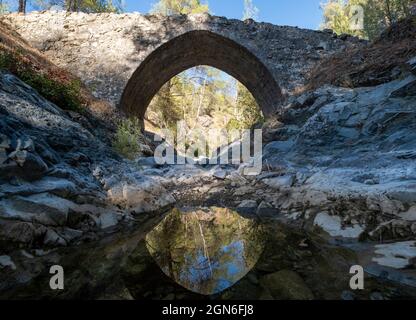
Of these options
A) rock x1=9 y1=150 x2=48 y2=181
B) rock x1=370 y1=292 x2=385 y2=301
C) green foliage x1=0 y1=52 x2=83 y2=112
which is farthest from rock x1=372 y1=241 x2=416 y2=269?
green foliage x1=0 y1=52 x2=83 y2=112

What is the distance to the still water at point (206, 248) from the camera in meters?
2.63

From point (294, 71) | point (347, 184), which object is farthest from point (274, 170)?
point (294, 71)

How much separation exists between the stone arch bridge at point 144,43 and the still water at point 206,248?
10.2 metres

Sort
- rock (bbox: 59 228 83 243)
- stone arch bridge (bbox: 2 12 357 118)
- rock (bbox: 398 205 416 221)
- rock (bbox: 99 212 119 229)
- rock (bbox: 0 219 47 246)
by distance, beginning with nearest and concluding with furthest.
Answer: rock (bbox: 0 219 47 246) < rock (bbox: 398 205 416 221) < rock (bbox: 59 228 83 243) < rock (bbox: 99 212 119 229) < stone arch bridge (bbox: 2 12 357 118)

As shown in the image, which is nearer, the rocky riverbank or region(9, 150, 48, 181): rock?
the rocky riverbank

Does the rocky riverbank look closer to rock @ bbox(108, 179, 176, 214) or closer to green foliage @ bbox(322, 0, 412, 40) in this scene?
rock @ bbox(108, 179, 176, 214)

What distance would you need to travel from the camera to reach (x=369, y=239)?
11.3ft

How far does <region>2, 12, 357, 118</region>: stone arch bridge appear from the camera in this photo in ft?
45.0

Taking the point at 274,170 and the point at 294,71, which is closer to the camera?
the point at 274,170

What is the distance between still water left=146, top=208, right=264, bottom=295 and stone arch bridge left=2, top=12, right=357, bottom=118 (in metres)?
10.2

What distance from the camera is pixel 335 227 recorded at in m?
3.86

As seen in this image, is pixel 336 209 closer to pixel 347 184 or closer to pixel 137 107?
pixel 347 184

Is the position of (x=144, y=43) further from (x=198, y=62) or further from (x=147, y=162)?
(x=147, y=162)
